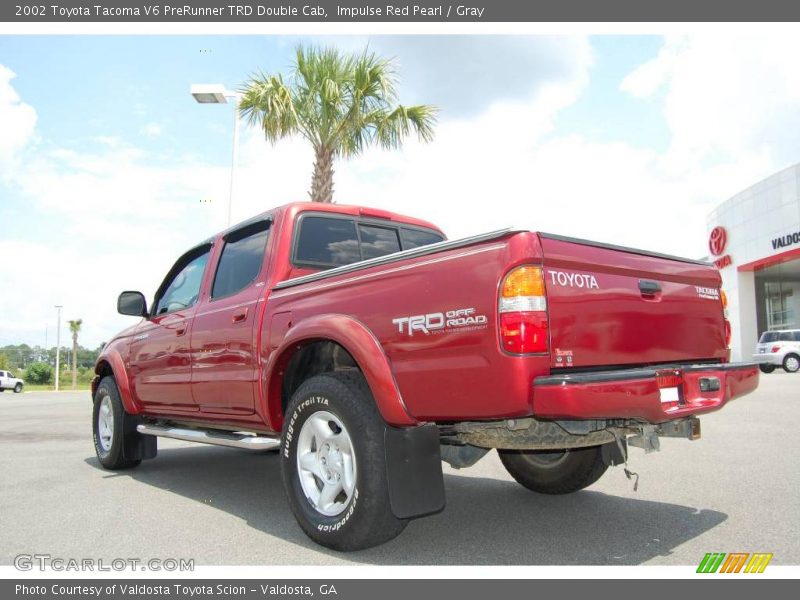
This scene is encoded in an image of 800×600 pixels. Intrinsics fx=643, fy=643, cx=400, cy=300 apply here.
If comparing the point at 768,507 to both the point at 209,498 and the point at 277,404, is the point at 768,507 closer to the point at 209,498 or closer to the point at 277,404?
the point at 277,404

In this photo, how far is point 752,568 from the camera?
10.4 feet

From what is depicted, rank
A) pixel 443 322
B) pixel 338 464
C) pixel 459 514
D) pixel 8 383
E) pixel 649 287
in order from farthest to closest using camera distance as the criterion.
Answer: pixel 8 383
pixel 459 514
pixel 338 464
pixel 649 287
pixel 443 322

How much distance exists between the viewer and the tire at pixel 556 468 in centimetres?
451

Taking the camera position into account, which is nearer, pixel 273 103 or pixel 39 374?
pixel 273 103

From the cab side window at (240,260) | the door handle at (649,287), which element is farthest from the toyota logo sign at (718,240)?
the door handle at (649,287)

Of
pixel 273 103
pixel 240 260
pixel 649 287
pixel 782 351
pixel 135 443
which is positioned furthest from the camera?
pixel 782 351

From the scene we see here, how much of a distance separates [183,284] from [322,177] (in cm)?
800

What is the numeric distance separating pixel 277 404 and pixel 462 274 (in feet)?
5.86

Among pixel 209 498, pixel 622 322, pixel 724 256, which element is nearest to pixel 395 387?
pixel 622 322

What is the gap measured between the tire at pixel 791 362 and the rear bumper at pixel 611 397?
2375cm

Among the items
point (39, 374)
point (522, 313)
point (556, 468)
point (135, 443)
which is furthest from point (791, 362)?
point (39, 374)

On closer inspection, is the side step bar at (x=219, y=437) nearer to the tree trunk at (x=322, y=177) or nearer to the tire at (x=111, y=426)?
the tire at (x=111, y=426)

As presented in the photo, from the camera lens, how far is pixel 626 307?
321cm

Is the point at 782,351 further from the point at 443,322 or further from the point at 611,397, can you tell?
the point at 443,322
